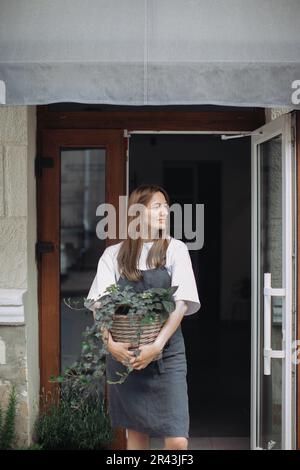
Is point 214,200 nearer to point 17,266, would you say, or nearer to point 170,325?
point 17,266

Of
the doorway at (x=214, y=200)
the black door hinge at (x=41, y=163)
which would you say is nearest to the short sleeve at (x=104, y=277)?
the black door hinge at (x=41, y=163)

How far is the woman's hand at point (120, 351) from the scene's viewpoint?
3.47 meters

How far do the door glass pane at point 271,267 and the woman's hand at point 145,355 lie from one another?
958mm

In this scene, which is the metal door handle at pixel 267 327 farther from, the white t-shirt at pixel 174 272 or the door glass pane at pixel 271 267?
the white t-shirt at pixel 174 272

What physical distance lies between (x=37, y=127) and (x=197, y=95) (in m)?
1.38

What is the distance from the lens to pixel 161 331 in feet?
11.6

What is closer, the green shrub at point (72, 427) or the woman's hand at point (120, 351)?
the woman's hand at point (120, 351)

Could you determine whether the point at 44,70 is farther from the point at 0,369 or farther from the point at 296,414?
the point at 296,414

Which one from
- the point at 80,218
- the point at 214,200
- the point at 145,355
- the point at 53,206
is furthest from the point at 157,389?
the point at 80,218

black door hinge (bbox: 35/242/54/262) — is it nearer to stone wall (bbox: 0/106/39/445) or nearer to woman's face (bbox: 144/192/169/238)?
Answer: stone wall (bbox: 0/106/39/445)

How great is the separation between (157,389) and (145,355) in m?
0.28

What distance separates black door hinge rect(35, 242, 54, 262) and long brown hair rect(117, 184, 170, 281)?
102 centimetres

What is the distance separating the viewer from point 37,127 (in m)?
4.66

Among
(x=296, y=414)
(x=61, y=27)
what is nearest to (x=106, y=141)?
(x=61, y=27)
